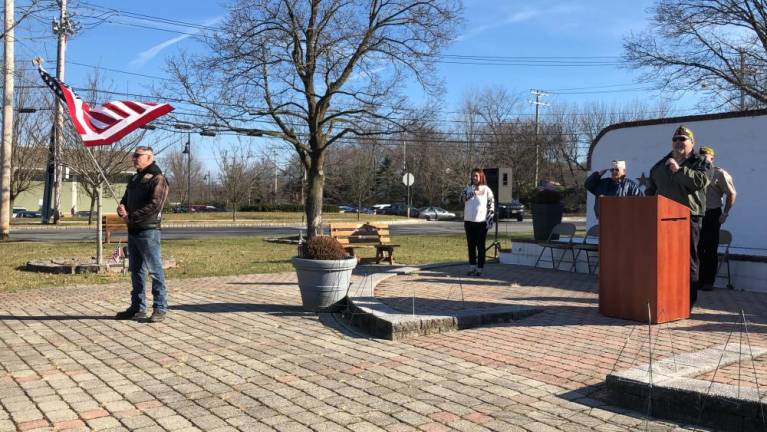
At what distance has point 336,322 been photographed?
21.6 ft

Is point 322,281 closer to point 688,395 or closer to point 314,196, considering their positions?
point 688,395

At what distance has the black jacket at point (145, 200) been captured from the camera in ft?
21.1

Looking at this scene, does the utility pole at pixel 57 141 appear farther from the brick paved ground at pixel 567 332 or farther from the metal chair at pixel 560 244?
the metal chair at pixel 560 244

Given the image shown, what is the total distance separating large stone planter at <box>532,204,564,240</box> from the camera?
1216cm

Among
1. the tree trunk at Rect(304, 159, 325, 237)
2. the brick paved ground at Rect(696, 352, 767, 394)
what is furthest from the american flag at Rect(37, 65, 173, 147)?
the tree trunk at Rect(304, 159, 325, 237)

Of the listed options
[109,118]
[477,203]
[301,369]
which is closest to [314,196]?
[477,203]

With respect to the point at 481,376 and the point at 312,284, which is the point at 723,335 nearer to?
the point at 481,376

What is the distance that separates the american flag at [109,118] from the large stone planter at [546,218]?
7.50m

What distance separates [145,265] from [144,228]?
410 mm

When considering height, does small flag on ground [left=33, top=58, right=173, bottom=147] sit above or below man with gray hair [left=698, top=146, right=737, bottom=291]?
above

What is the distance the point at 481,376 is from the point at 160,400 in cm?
219

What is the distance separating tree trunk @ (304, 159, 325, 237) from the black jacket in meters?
11.6

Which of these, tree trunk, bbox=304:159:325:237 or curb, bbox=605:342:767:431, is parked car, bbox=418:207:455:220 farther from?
curb, bbox=605:342:767:431

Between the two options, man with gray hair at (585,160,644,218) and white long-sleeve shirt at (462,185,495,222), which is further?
white long-sleeve shirt at (462,185,495,222)
